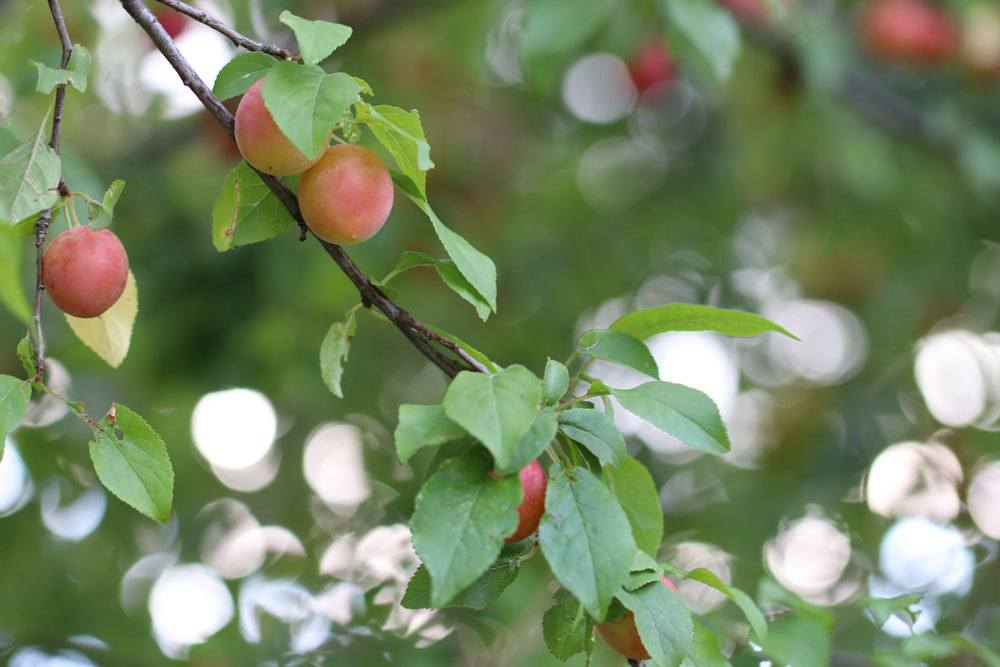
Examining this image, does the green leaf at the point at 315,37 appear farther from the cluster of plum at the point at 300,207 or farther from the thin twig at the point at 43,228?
the thin twig at the point at 43,228

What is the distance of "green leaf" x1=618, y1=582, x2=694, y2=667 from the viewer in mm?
857

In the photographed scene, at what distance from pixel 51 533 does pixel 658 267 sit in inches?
81.9

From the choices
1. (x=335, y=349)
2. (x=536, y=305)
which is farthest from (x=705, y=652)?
(x=536, y=305)

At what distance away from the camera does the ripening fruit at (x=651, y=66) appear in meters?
3.52

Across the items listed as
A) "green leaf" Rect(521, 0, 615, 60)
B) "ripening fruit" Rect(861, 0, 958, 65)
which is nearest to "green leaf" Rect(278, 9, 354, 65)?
"green leaf" Rect(521, 0, 615, 60)

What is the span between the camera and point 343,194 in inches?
35.4

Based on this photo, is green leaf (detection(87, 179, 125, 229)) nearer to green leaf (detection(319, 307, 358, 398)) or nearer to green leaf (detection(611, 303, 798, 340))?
green leaf (detection(319, 307, 358, 398))

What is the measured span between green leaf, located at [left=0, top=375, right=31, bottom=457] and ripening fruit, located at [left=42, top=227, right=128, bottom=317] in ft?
0.28

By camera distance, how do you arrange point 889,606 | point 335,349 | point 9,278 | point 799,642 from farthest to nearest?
point 889,606, point 799,642, point 335,349, point 9,278

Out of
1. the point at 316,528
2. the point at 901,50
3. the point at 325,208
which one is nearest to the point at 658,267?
the point at 901,50

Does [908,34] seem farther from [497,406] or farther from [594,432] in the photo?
[497,406]

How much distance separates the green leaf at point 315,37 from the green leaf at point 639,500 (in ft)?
1.47

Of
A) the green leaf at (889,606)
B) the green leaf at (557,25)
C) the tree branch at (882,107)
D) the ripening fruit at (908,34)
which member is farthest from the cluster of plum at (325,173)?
the ripening fruit at (908,34)

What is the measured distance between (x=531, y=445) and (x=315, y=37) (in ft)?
1.15
